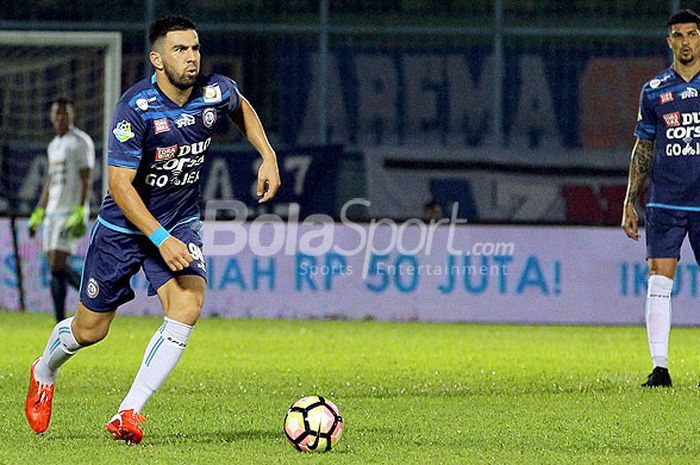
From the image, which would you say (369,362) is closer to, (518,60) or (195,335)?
(195,335)

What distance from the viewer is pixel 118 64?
63.6 feet

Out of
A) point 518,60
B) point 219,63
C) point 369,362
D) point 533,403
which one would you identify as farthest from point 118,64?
point 533,403

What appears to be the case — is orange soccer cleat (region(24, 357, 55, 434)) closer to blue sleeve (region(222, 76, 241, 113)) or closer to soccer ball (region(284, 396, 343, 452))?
soccer ball (region(284, 396, 343, 452))

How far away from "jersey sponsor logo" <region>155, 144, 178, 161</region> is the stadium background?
8.97 meters

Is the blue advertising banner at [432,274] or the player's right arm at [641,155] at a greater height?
the player's right arm at [641,155]

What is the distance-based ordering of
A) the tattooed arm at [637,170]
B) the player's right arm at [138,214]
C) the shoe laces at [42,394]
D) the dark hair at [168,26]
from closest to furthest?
the player's right arm at [138,214] < the dark hair at [168,26] < the shoe laces at [42,394] < the tattooed arm at [637,170]

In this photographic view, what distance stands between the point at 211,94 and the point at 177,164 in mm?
349

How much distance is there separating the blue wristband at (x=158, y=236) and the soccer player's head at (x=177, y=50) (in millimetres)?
649

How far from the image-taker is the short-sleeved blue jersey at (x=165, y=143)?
711 cm

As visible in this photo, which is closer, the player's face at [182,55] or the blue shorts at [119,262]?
the player's face at [182,55]

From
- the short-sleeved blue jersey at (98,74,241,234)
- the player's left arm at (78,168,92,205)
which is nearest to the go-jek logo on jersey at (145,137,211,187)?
the short-sleeved blue jersey at (98,74,241,234)

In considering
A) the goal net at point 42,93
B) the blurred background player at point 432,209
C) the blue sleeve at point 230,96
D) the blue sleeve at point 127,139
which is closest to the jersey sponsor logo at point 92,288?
the blue sleeve at point 127,139

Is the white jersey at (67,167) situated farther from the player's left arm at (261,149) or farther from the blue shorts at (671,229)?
the player's left arm at (261,149)

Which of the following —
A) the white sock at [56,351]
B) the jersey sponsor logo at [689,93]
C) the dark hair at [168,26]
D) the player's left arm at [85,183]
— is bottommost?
the player's left arm at [85,183]
